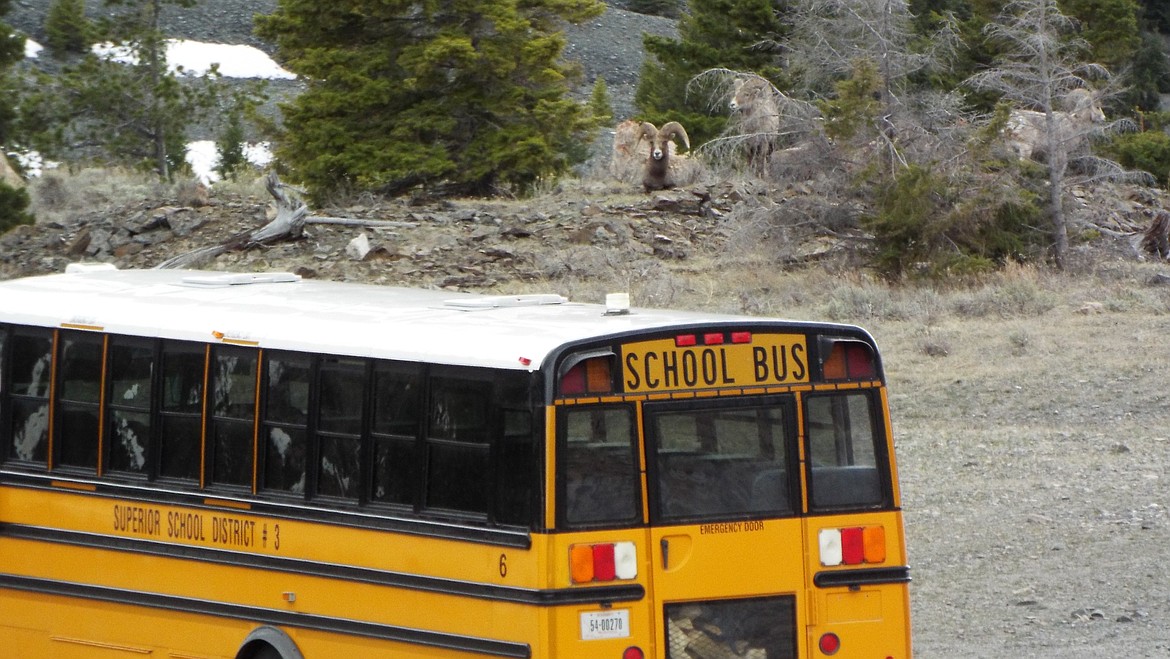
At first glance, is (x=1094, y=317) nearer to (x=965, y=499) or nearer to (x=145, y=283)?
(x=965, y=499)

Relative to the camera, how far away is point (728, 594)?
5.82m

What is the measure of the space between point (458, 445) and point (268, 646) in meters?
1.40

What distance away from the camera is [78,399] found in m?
7.14

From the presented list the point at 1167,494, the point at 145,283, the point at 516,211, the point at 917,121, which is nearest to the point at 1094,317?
the point at 917,121

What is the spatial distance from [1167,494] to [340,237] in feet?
54.9

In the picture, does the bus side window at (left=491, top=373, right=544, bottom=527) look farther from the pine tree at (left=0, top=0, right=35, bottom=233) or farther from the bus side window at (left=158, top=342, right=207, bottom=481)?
the pine tree at (left=0, top=0, right=35, bottom=233)

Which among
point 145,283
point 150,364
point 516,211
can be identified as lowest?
point 150,364

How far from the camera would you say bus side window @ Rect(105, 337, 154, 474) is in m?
6.92

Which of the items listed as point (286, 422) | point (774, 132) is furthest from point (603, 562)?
point (774, 132)

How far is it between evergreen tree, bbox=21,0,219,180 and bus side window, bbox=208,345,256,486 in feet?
84.4

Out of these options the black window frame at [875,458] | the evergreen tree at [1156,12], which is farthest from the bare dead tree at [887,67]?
the evergreen tree at [1156,12]

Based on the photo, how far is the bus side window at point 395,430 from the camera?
19.5 feet

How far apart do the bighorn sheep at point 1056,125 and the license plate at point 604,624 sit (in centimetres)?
1792

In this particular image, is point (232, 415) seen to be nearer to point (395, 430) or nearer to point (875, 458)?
point (395, 430)
